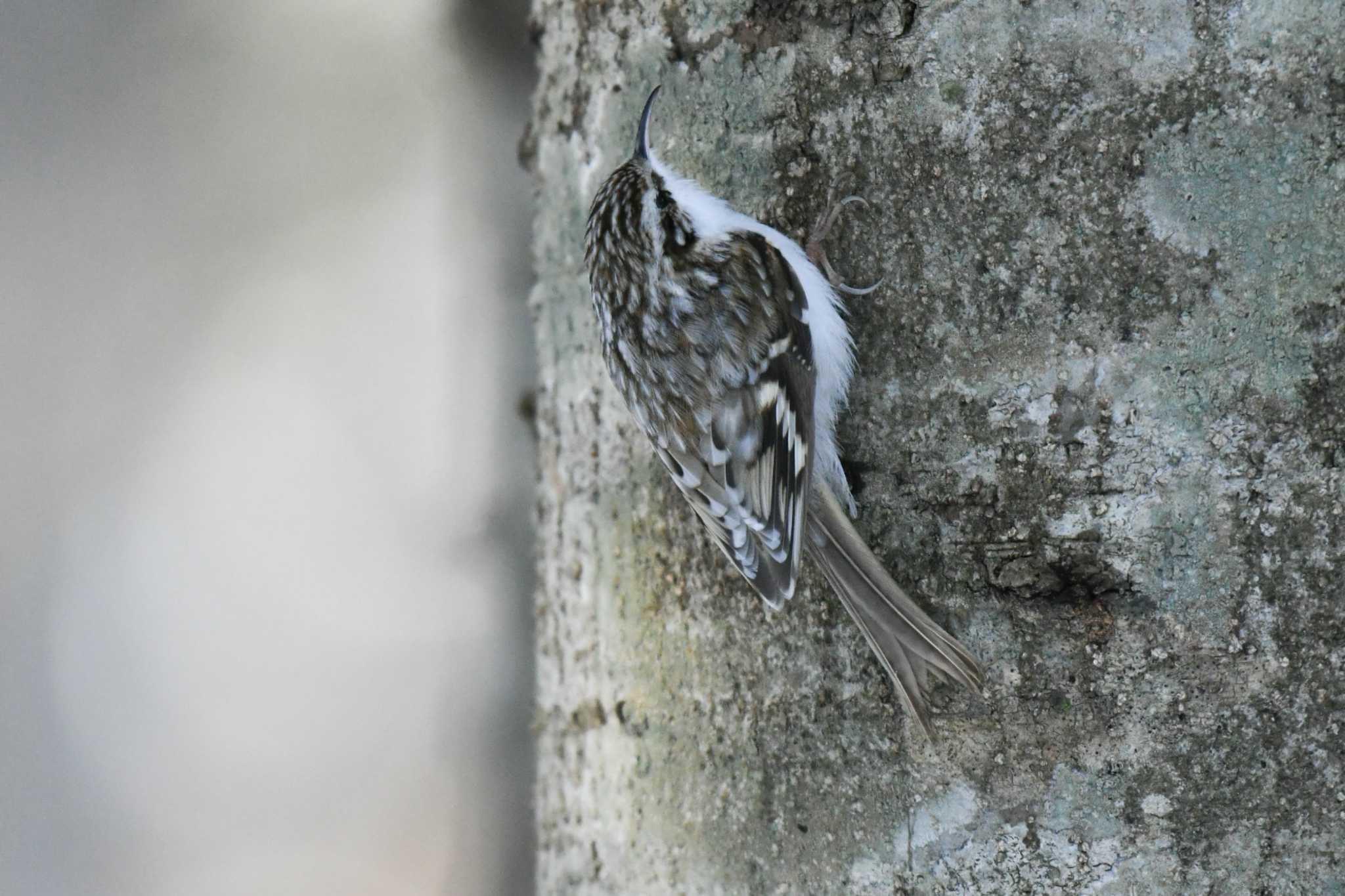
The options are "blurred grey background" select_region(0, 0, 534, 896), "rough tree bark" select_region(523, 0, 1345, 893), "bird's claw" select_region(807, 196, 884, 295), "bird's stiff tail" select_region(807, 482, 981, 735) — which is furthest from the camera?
"blurred grey background" select_region(0, 0, 534, 896)

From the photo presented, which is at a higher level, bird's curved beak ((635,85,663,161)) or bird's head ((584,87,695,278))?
bird's curved beak ((635,85,663,161))

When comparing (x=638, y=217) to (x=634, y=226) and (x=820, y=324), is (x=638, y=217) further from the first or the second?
(x=820, y=324)

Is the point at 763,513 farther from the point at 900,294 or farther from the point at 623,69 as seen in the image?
the point at 623,69

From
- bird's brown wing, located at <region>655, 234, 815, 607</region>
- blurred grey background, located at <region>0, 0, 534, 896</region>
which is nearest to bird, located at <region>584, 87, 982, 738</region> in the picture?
bird's brown wing, located at <region>655, 234, 815, 607</region>

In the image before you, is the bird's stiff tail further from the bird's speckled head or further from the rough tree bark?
the bird's speckled head

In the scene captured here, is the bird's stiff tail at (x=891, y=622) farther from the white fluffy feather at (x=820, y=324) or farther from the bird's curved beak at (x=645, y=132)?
the bird's curved beak at (x=645, y=132)
